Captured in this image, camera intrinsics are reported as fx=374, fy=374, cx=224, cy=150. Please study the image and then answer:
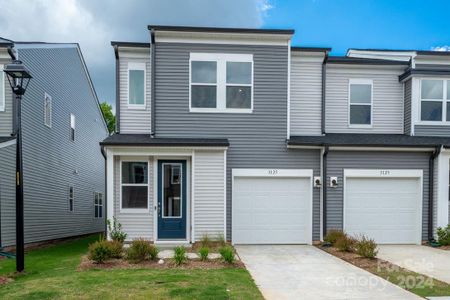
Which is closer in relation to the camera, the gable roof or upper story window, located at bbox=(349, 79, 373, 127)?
the gable roof

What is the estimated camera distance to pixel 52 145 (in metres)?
14.1

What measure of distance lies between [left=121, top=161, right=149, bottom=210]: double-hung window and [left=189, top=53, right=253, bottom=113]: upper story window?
7.75ft

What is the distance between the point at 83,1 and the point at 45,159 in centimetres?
737

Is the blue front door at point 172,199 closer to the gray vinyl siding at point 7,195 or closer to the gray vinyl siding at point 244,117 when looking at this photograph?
the gray vinyl siding at point 244,117

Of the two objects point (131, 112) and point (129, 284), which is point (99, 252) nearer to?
point (129, 284)

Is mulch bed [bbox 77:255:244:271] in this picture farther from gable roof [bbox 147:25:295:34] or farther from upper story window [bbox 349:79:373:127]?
upper story window [bbox 349:79:373:127]

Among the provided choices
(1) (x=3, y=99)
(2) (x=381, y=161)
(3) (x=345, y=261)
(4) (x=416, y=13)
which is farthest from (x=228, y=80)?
(4) (x=416, y=13)

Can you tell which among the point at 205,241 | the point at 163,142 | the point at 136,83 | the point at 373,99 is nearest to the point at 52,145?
the point at 136,83

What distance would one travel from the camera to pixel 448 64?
1351 cm

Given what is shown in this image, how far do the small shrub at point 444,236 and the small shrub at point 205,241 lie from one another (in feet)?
22.2

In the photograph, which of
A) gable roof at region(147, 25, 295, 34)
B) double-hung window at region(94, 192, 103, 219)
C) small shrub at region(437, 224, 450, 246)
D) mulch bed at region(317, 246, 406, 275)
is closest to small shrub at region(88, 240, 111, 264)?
mulch bed at region(317, 246, 406, 275)

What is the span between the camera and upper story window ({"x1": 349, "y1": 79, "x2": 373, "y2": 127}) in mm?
12852

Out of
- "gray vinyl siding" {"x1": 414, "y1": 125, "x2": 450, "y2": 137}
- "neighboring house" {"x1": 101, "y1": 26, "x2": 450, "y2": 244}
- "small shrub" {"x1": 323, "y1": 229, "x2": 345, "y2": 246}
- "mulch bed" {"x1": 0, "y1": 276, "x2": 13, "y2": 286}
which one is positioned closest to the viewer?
"mulch bed" {"x1": 0, "y1": 276, "x2": 13, "y2": 286}

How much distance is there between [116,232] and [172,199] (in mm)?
1784
